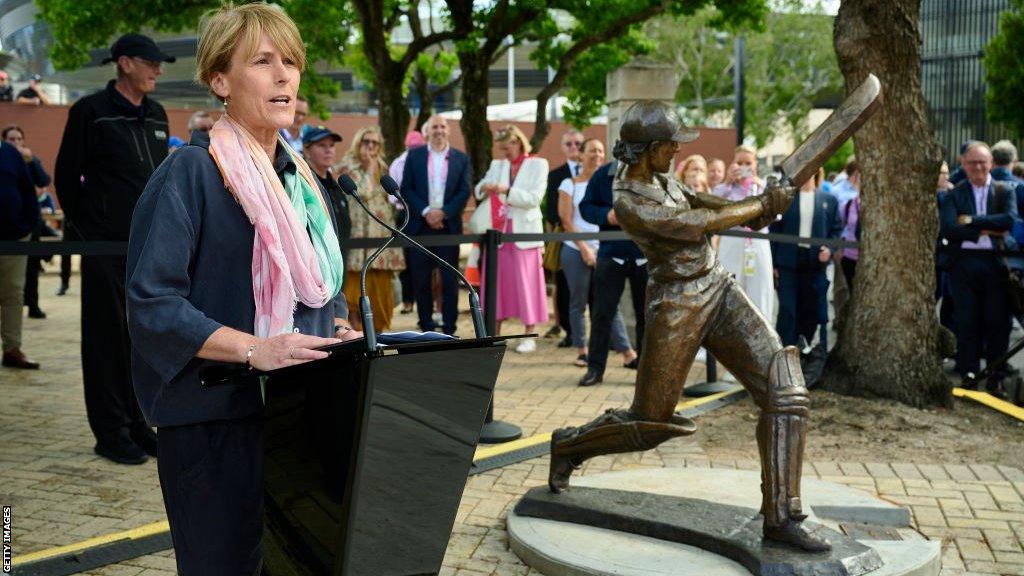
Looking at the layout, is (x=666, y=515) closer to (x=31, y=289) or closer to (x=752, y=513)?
(x=752, y=513)

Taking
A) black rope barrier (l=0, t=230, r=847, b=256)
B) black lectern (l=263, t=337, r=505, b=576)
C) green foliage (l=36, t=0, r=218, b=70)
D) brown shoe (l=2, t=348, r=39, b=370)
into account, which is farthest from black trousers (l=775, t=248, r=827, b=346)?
green foliage (l=36, t=0, r=218, b=70)

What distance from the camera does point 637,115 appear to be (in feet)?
16.3

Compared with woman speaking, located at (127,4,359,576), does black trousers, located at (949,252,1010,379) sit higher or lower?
lower

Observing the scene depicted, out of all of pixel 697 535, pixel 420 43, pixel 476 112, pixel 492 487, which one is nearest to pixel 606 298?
pixel 492 487

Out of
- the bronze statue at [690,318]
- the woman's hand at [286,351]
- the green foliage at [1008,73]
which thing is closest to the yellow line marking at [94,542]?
the bronze statue at [690,318]

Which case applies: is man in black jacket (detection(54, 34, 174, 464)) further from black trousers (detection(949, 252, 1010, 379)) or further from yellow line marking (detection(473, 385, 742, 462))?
black trousers (detection(949, 252, 1010, 379))

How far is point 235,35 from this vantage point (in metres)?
2.52

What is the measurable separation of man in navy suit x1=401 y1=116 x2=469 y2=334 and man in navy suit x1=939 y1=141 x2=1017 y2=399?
4436 millimetres

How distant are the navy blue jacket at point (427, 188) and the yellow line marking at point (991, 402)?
4631 mm

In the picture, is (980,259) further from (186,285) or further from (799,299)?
(186,285)

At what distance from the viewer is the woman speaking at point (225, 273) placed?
7.89 feet

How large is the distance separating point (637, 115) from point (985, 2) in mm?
45926

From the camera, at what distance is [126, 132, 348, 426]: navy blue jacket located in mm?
2355

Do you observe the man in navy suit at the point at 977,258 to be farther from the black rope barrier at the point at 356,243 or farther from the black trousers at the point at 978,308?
the black rope barrier at the point at 356,243
